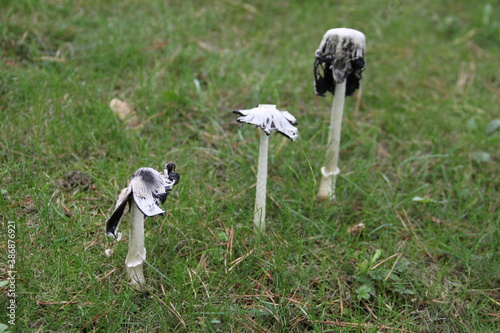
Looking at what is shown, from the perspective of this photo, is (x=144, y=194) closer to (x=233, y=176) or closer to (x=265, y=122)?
(x=265, y=122)

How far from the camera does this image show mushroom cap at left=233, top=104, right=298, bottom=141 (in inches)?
101

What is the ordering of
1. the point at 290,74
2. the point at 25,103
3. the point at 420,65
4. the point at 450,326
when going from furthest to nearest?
1. the point at 420,65
2. the point at 290,74
3. the point at 25,103
4. the point at 450,326

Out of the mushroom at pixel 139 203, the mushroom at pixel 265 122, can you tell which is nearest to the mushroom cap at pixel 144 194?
the mushroom at pixel 139 203

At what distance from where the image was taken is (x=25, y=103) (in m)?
3.56

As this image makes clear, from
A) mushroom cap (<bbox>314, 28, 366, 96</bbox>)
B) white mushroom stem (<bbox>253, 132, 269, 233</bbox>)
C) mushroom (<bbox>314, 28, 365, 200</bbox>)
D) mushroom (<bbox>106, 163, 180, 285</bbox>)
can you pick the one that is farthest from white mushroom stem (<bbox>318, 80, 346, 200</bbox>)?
mushroom (<bbox>106, 163, 180, 285</bbox>)

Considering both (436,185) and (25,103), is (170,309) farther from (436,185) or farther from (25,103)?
(436,185)

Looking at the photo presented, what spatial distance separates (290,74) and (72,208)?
277 cm

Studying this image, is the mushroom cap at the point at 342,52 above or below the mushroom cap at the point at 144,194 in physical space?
above

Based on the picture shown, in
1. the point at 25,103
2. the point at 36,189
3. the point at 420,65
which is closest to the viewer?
the point at 36,189

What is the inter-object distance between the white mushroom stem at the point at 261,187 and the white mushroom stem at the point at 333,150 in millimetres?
653

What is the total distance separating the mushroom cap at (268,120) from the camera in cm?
256

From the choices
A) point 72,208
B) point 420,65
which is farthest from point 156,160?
point 420,65

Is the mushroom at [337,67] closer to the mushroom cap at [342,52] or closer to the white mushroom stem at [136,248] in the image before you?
the mushroom cap at [342,52]

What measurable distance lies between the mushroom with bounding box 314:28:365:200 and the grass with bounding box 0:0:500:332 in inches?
10.8
